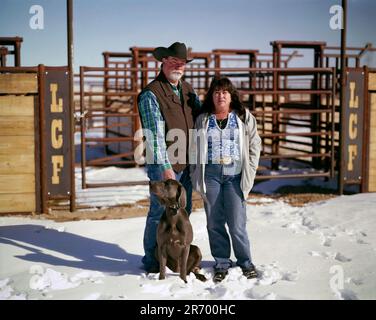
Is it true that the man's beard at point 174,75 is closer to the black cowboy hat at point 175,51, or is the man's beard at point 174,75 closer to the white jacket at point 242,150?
the black cowboy hat at point 175,51

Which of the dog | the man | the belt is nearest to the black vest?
the man

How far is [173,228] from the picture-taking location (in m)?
3.62

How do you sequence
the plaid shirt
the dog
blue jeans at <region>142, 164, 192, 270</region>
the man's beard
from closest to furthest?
the dog, the plaid shirt, the man's beard, blue jeans at <region>142, 164, 192, 270</region>

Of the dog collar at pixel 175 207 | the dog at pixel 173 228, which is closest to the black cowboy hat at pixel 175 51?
the dog at pixel 173 228

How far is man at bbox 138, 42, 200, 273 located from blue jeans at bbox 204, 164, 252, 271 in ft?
0.91

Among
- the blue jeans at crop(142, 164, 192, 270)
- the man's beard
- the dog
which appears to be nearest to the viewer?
the dog

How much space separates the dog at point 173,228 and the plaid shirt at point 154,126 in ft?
0.68

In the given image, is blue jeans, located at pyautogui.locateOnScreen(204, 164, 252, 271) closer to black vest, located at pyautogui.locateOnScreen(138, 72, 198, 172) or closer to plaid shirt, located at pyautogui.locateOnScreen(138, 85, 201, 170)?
black vest, located at pyautogui.locateOnScreen(138, 72, 198, 172)

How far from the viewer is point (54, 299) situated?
341 centimetres

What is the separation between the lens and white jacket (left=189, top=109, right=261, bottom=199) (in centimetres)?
379

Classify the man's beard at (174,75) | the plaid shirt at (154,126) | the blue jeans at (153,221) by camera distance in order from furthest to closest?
1. the blue jeans at (153,221)
2. the man's beard at (174,75)
3. the plaid shirt at (154,126)

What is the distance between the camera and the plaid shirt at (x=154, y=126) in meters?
3.65

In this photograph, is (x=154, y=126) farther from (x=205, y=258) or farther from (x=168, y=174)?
(x=205, y=258)

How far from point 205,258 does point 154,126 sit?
1.41 meters
